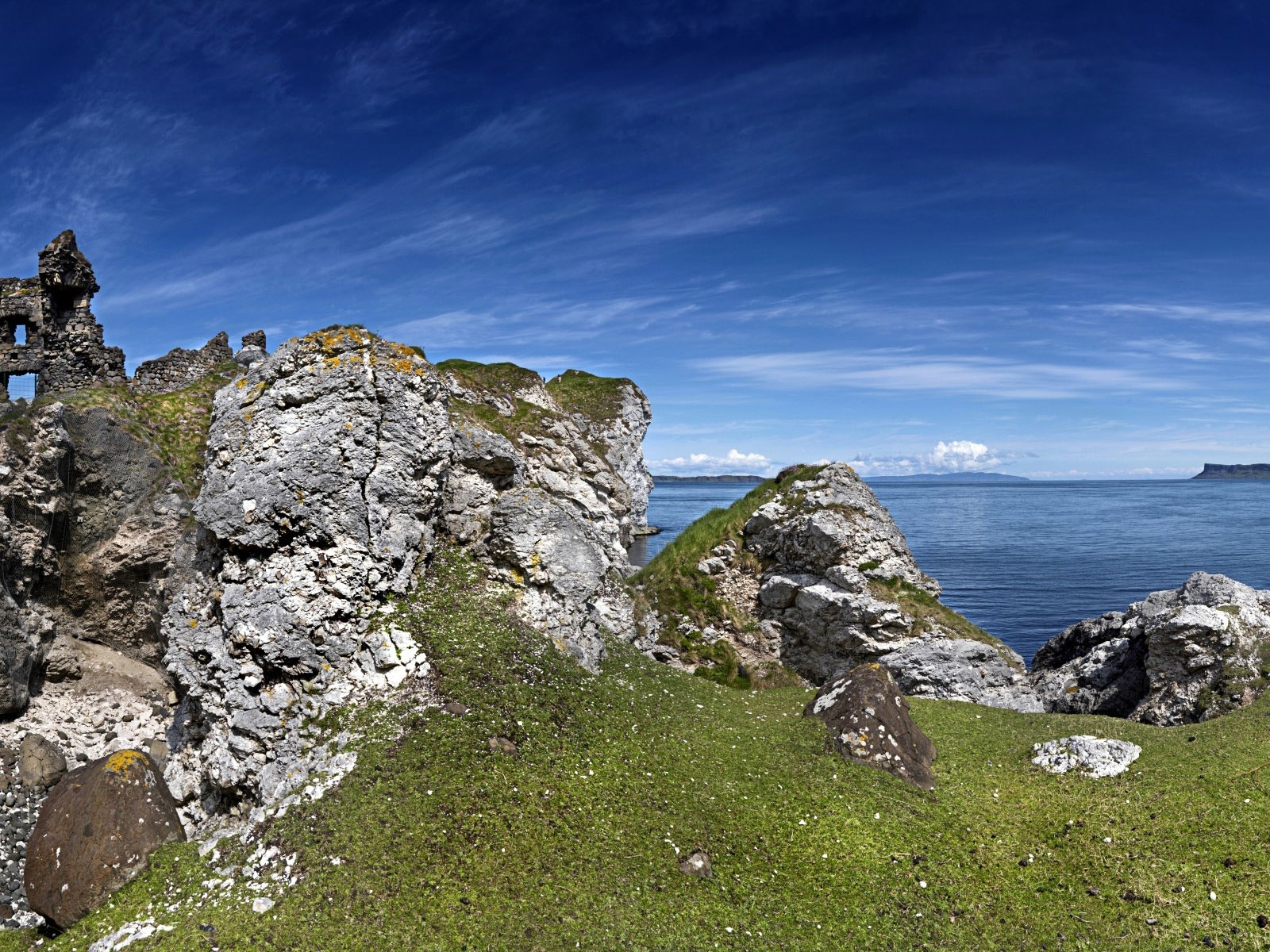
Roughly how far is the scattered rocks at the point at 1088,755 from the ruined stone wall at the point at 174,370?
34.7m

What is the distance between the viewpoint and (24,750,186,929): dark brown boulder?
13234 millimetres

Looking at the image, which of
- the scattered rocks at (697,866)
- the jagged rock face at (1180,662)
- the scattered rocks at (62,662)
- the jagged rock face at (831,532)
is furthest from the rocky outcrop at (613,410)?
the scattered rocks at (697,866)

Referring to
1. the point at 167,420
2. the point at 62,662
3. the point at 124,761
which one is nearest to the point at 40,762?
the point at 62,662

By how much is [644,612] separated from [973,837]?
1929cm

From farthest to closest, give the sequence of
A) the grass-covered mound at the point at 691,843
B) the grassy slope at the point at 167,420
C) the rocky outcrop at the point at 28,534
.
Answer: the grassy slope at the point at 167,420 → the rocky outcrop at the point at 28,534 → the grass-covered mound at the point at 691,843

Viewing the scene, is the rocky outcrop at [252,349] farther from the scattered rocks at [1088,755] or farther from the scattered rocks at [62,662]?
the scattered rocks at [1088,755]

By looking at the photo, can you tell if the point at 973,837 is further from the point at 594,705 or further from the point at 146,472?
the point at 146,472

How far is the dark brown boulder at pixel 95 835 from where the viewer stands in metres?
13.2

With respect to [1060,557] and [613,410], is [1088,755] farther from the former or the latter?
[1060,557]

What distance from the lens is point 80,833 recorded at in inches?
545

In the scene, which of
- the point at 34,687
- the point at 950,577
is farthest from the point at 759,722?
the point at 950,577

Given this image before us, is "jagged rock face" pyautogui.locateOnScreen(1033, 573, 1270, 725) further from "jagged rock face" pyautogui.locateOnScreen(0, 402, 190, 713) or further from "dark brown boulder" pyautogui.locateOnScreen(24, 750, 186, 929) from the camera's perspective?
"jagged rock face" pyautogui.locateOnScreen(0, 402, 190, 713)

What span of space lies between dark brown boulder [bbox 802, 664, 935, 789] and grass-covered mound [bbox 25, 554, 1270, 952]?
16.3 inches

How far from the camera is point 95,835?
13.8 metres
